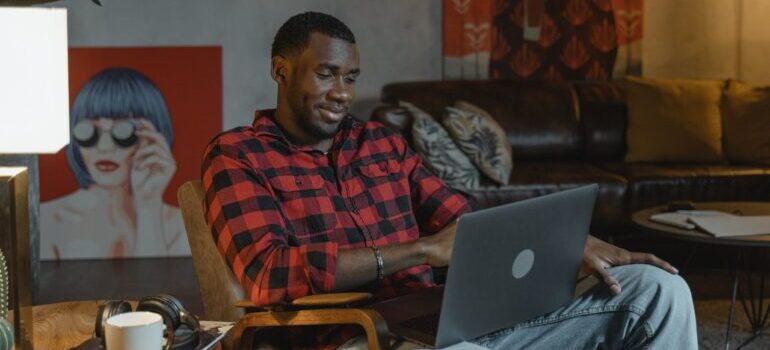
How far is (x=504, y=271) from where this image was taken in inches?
71.1

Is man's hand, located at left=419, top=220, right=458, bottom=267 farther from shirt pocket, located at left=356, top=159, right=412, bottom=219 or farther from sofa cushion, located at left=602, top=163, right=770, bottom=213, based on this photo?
sofa cushion, located at left=602, top=163, right=770, bottom=213

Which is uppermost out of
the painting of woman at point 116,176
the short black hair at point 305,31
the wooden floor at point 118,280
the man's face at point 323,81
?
the short black hair at point 305,31

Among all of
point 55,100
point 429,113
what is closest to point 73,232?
point 429,113

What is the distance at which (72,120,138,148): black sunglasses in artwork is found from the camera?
16.8 feet

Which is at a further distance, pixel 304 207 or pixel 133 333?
pixel 304 207

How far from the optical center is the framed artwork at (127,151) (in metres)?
5.10

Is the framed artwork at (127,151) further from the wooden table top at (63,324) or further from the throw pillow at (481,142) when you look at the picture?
the wooden table top at (63,324)

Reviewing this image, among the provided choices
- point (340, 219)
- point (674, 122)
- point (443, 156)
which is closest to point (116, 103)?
point (443, 156)

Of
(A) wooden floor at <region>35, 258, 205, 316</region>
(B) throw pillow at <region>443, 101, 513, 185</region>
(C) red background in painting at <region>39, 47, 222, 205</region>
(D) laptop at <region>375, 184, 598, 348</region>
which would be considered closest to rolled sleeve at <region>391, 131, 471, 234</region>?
(D) laptop at <region>375, 184, 598, 348</region>

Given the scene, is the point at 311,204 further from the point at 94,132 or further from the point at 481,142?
the point at 94,132

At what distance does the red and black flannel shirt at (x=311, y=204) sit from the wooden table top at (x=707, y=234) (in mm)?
1107

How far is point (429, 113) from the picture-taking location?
16.6ft

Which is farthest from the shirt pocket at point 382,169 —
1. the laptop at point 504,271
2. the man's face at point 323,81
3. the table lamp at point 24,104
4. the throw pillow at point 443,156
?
the throw pillow at point 443,156

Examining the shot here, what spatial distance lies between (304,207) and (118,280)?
2.70 metres
